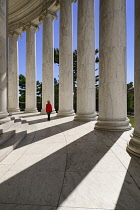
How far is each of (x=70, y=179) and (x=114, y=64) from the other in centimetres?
12306

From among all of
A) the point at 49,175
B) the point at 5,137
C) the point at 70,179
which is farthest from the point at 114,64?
the point at 49,175

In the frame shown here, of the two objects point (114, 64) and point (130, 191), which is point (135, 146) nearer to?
point (130, 191)

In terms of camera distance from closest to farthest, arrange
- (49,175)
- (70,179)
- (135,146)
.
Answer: (70,179), (49,175), (135,146)

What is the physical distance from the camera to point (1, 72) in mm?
156875

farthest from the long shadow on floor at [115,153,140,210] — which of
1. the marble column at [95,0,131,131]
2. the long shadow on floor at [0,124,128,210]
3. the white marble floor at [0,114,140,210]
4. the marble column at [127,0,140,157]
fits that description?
the marble column at [95,0,131,131]

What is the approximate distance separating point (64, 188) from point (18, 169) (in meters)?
26.6

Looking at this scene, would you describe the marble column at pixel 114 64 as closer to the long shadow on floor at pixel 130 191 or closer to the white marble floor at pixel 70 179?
the white marble floor at pixel 70 179

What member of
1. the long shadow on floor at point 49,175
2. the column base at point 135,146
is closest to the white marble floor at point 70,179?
the long shadow on floor at point 49,175

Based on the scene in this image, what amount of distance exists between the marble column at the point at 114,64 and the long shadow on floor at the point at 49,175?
5775 cm

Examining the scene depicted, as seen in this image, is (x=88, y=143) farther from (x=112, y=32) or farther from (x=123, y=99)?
(x=112, y=32)

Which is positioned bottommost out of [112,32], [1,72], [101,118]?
[101,118]

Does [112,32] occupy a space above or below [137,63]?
above

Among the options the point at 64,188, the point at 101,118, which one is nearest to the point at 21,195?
the point at 64,188

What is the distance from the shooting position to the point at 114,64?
521 feet
